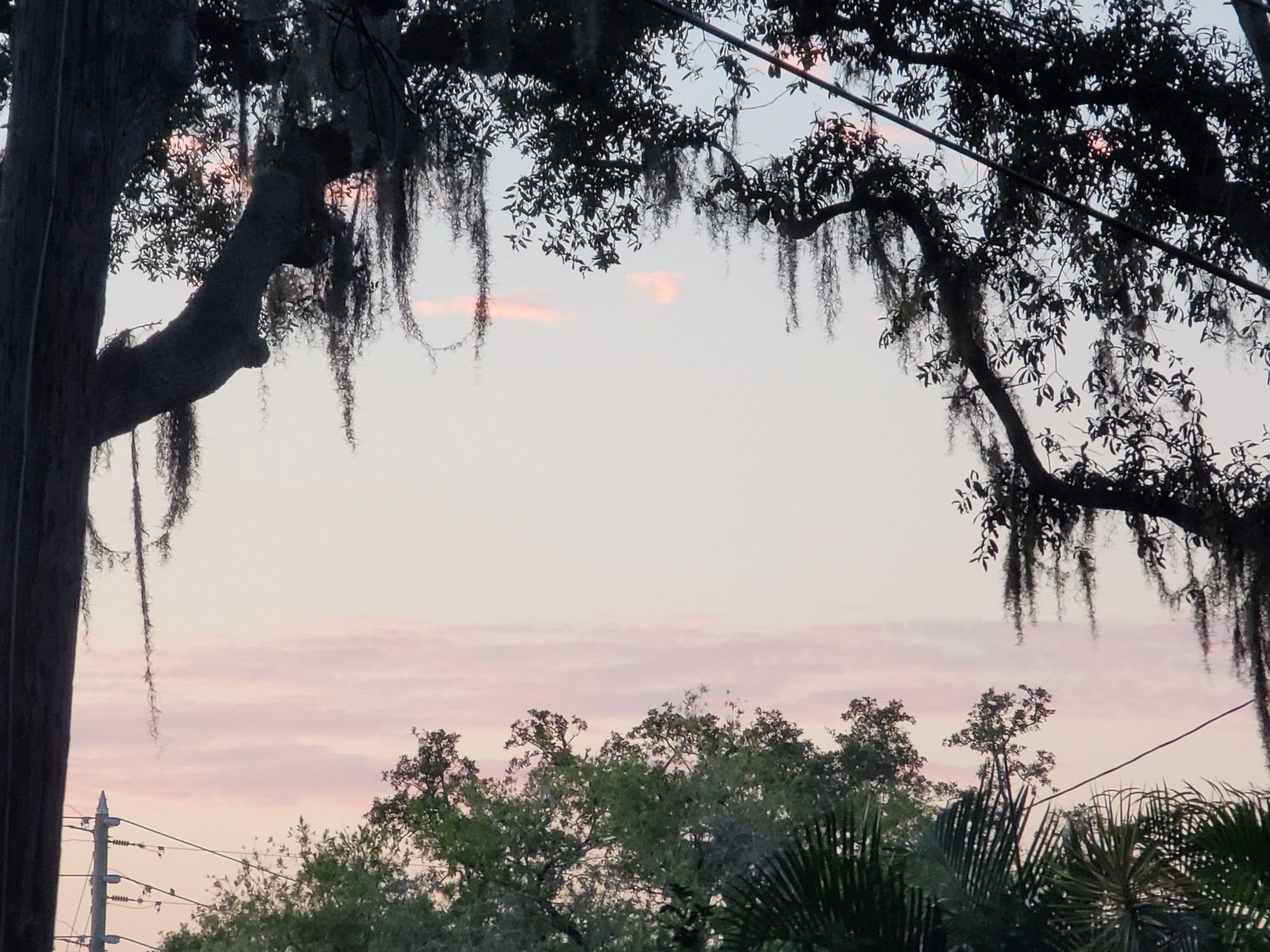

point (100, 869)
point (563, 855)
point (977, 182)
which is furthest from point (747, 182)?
point (100, 869)

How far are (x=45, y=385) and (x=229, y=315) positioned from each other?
192 cm

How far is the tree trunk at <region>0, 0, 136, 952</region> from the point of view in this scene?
5.62 metres

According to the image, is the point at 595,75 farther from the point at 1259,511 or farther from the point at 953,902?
the point at 953,902

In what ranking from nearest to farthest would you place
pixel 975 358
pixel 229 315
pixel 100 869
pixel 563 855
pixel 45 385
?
1. pixel 45 385
2. pixel 229 315
3. pixel 975 358
4. pixel 563 855
5. pixel 100 869

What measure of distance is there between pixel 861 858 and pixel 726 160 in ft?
18.8

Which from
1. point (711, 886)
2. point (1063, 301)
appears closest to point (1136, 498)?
point (1063, 301)

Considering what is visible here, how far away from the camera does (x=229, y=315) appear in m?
7.96

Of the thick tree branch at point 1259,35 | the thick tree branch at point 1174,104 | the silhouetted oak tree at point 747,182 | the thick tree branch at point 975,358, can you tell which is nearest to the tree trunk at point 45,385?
the silhouetted oak tree at point 747,182

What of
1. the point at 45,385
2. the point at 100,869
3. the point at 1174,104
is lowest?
the point at 100,869

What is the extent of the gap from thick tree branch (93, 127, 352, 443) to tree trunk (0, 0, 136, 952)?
0.32 m

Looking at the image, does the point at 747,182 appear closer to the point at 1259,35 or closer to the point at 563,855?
the point at 1259,35

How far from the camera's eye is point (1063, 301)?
1064 centimetres

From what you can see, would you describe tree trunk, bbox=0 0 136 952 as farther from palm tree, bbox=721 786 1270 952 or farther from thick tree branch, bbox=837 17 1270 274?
thick tree branch, bbox=837 17 1270 274

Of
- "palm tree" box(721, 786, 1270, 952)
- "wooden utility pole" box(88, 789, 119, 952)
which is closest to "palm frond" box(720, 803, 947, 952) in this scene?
"palm tree" box(721, 786, 1270, 952)
